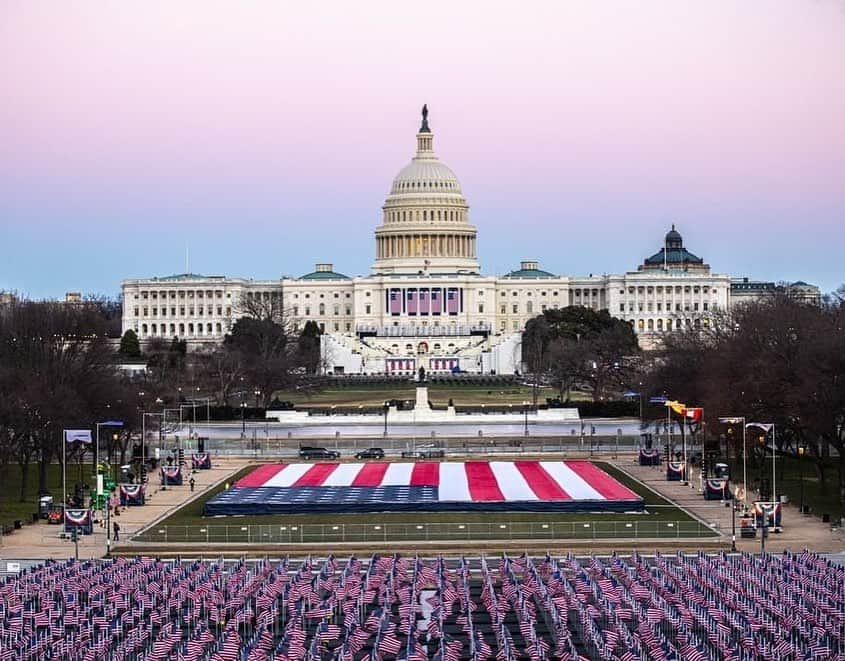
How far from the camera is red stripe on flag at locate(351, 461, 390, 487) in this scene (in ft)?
245

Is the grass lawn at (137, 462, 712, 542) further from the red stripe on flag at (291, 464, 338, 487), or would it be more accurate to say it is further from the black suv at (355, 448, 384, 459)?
the black suv at (355, 448, 384, 459)

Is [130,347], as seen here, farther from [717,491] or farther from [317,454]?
[717,491]

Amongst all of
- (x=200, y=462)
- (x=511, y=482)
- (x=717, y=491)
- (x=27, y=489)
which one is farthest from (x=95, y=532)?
(x=200, y=462)

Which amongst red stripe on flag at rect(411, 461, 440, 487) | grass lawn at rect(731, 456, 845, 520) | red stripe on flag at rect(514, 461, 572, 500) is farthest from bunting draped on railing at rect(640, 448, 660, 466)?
red stripe on flag at rect(411, 461, 440, 487)

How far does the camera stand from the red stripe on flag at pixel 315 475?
245 feet

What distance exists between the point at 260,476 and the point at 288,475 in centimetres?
117

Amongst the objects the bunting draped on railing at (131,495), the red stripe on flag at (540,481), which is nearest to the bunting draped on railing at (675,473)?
the red stripe on flag at (540,481)

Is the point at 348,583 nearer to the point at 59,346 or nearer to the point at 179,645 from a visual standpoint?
the point at 179,645

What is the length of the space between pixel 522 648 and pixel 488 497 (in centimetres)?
2817

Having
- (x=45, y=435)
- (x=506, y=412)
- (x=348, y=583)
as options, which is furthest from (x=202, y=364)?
(x=348, y=583)

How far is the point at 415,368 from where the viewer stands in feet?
581

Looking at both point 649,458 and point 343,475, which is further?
point 649,458

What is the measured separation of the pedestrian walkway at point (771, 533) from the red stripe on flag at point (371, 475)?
10785 mm

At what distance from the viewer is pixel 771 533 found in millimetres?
59250
